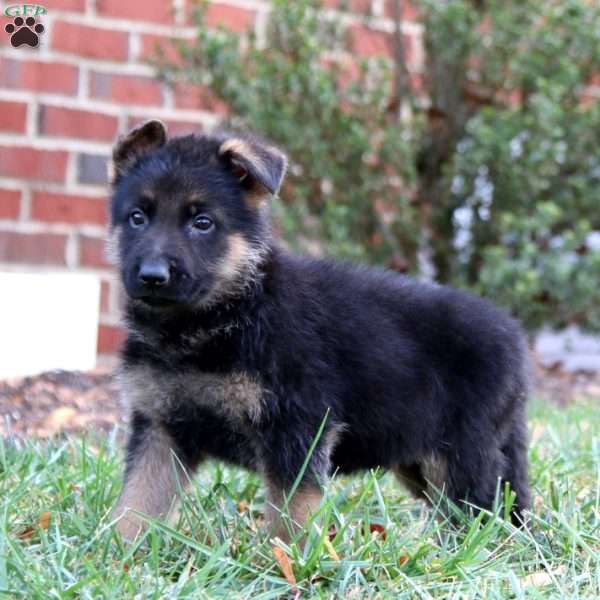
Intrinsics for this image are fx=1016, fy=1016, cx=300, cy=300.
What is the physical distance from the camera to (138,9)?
21.1ft

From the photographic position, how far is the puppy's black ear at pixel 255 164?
3303 millimetres

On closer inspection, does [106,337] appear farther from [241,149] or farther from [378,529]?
[378,529]

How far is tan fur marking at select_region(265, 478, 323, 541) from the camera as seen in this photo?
3.05m

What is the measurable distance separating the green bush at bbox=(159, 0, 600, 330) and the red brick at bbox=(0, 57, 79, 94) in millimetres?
583

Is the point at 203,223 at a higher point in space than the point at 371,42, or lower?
lower

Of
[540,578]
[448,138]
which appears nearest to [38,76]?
[448,138]

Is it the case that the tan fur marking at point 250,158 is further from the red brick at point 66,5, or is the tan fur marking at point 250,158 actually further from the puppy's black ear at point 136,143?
the red brick at point 66,5

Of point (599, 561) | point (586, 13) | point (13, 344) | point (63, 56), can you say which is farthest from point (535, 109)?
point (599, 561)

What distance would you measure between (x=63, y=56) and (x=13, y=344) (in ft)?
6.15

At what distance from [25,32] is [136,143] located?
2826 millimetres

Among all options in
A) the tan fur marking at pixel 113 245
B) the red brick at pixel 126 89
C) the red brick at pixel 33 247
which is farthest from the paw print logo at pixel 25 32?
the tan fur marking at pixel 113 245

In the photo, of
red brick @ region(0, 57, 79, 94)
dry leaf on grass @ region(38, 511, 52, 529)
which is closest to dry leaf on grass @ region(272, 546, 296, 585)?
dry leaf on grass @ region(38, 511, 52, 529)

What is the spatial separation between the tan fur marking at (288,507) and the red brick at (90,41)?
398 cm

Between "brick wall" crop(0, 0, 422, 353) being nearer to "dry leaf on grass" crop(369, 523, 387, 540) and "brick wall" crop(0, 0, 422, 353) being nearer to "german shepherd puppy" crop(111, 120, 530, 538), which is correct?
"german shepherd puppy" crop(111, 120, 530, 538)
